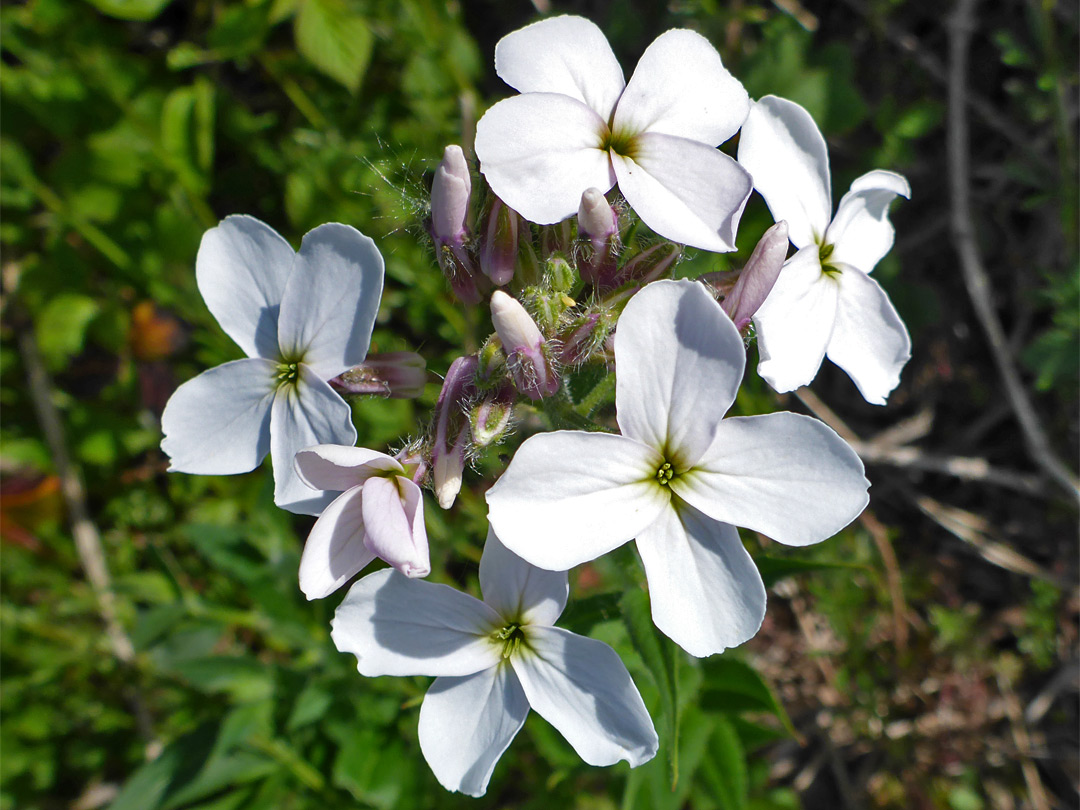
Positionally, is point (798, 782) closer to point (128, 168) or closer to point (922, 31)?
point (922, 31)

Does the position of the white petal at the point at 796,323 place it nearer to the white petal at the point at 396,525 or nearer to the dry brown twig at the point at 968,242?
the white petal at the point at 396,525

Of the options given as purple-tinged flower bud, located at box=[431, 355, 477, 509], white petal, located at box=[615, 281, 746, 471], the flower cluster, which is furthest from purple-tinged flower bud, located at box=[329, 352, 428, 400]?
white petal, located at box=[615, 281, 746, 471]

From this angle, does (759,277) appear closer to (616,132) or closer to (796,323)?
(796,323)

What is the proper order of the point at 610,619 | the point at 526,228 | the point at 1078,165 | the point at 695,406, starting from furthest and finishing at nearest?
the point at 1078,165, the point at 610,619, the point at 526,228, the point at 695,406

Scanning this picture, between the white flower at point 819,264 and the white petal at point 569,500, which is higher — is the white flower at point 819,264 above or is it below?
above

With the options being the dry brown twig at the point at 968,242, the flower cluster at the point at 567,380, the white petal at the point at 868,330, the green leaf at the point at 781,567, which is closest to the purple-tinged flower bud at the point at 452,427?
the flower cluster at the point at 567,380

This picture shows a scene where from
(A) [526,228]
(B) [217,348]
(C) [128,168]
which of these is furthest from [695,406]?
Answer: (C) [128,168]

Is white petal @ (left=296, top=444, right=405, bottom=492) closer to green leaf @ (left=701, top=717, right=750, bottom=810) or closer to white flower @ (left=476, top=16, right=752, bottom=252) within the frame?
white flower @ (left=476, top=16, right=752, bottom=252)
